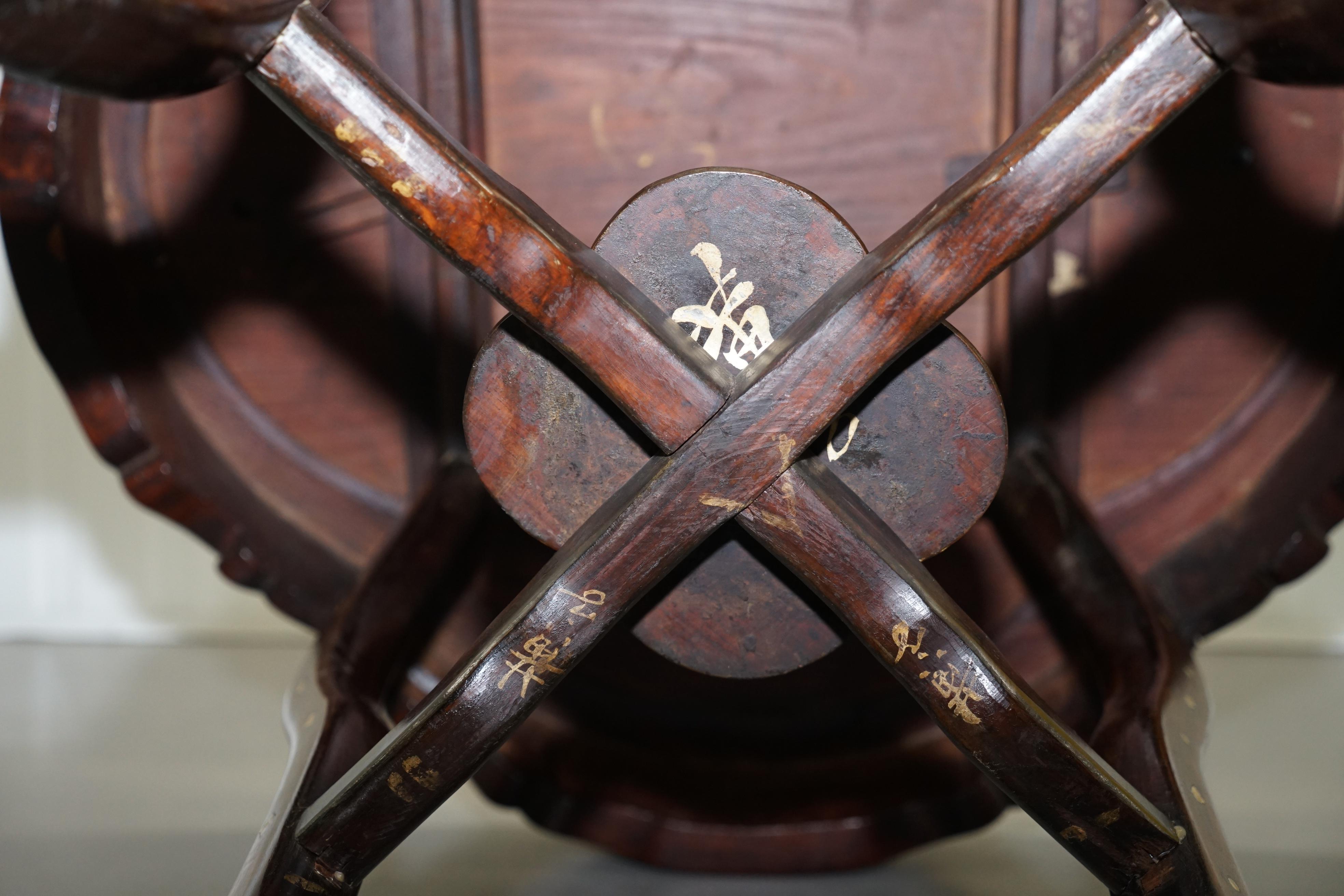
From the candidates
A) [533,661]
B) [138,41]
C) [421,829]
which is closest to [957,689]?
[533,661]

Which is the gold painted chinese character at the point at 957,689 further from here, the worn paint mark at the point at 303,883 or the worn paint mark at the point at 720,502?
the worn paint mark at the point at 303,883

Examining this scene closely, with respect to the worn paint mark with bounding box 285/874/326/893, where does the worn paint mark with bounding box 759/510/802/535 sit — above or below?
above

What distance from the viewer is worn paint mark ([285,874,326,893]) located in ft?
2.83

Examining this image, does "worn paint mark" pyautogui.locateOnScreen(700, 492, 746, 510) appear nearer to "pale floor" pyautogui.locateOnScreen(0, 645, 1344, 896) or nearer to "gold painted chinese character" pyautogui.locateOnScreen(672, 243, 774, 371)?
"gold painted chinese character" pyautogui.locateOnScreen(672, 243, 774, 371)

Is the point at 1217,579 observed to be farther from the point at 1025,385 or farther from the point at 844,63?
the point at 844,63

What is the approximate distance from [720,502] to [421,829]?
84 cm

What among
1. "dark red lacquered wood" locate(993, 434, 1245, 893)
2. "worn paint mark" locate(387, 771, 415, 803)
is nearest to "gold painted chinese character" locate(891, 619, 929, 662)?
"dark red lacquered wood" locate(993, 434, 1245, 893)

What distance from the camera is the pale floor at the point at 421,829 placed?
1.32 meters

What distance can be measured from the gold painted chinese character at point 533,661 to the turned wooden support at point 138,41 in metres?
0.40

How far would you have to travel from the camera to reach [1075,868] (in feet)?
4.45

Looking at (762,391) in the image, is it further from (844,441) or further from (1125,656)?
(1125,656)

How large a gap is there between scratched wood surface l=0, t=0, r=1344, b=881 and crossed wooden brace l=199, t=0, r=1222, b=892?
53cm

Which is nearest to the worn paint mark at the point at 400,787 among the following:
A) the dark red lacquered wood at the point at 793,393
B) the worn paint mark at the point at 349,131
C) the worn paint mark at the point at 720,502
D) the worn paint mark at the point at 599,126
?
the dark red lacquered wood at the point at 793,393

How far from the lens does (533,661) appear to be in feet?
2.70
